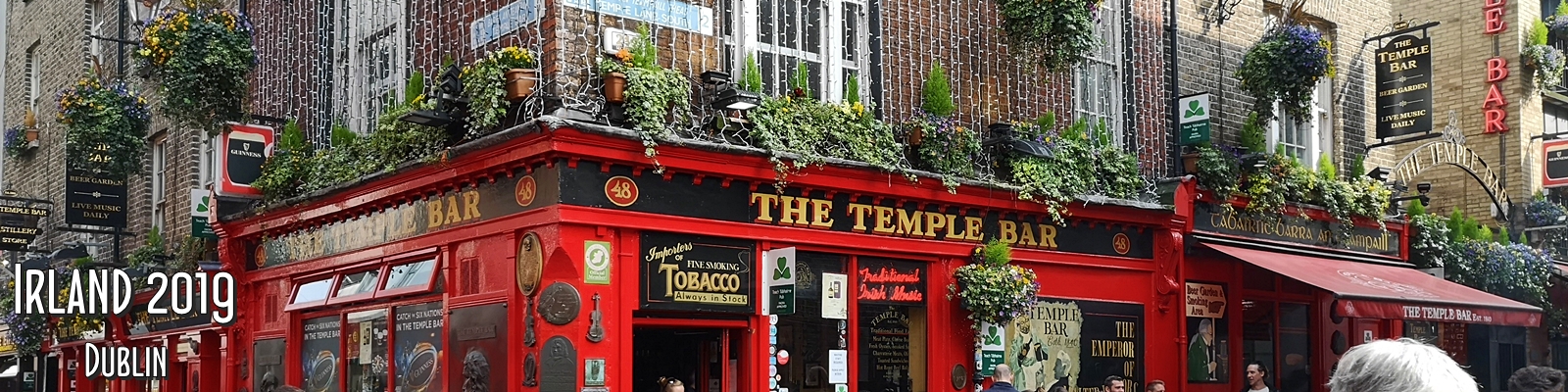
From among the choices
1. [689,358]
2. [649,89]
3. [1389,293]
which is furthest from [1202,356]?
[649,89]

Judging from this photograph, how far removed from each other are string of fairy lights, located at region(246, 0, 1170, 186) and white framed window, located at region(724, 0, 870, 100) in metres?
0.01

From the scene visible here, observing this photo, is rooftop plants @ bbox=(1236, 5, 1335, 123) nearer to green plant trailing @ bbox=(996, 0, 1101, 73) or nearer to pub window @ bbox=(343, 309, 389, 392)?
green plant trailing @ bbox=(996, 0, 1101, 73)

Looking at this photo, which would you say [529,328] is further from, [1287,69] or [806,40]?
[1287,69]

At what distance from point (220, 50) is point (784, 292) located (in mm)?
6735

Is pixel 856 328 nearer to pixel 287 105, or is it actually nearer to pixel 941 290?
pixel 941 290

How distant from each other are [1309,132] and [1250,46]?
4.77 ft

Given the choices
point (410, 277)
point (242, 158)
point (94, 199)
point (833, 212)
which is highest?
point (242, 158)

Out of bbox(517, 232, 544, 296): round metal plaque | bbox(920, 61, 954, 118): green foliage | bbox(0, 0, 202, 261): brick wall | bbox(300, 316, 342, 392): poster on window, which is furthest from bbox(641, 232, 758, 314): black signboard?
bbox(0, 0, 202, 261): brick wall

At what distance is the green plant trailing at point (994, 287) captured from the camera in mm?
13336

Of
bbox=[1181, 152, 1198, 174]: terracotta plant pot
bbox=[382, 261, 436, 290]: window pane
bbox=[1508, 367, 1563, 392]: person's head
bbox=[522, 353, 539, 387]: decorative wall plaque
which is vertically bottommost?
bbox=[522, 353, 539, 387]: decorative wall plaque

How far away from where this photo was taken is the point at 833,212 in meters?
12.8

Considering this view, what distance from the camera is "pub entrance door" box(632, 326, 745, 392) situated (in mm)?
12344

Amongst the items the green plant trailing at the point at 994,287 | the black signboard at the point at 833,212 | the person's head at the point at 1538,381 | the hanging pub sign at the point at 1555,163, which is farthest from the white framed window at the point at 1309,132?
the person's head at the point at 1538,381

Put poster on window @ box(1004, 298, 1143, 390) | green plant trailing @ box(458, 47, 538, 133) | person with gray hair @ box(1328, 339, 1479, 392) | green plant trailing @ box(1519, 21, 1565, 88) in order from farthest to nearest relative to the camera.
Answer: green plant trailing @ box(1519, 21, 1565, 88)
poster on window @ box(1004, 298, 1143, 390)
green plant trailing @ box(458, 47, 538, 133)
person with gray hair @ box(1328, 339, 1479, 392)
